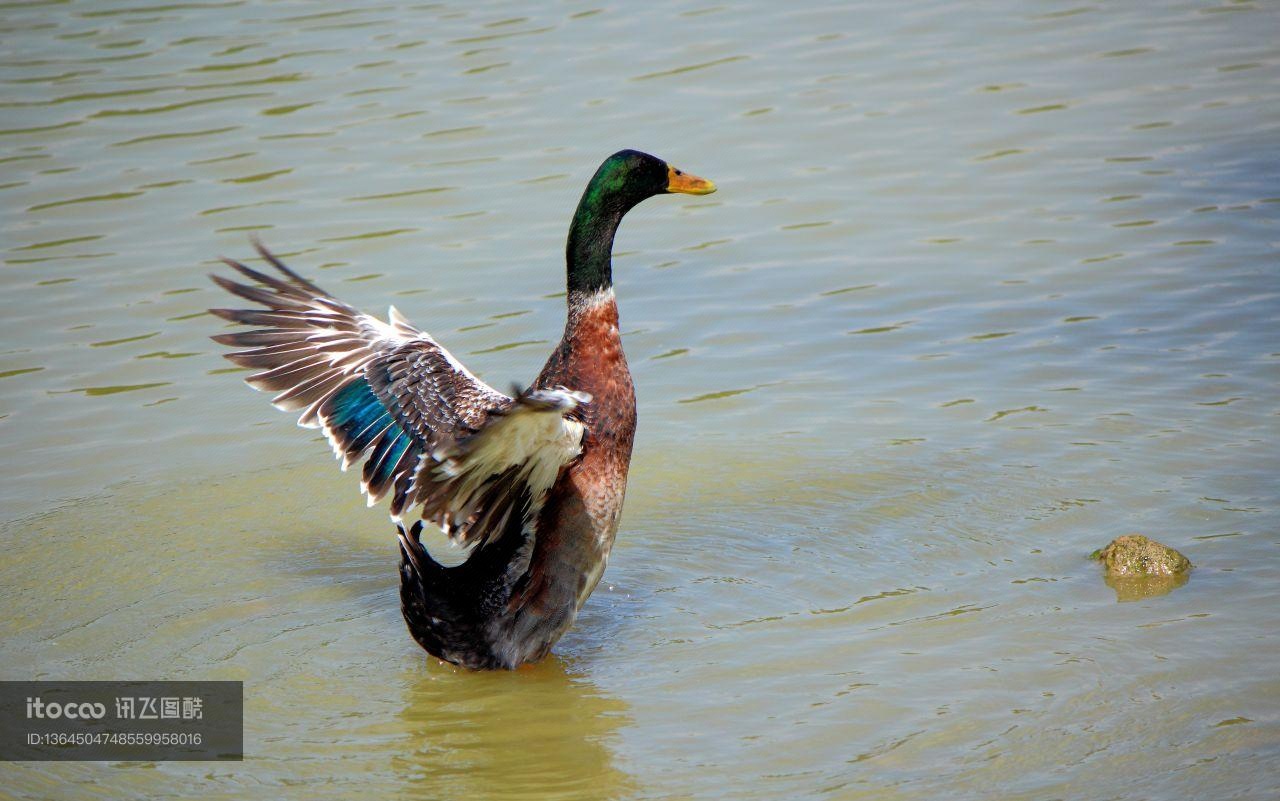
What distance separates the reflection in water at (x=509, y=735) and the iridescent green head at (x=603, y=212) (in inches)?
53.4

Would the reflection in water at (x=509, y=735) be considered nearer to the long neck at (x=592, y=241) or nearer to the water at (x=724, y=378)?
the water at (x=724, y=378)

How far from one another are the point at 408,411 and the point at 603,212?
107 cm

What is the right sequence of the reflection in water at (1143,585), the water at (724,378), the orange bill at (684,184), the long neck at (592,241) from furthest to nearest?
the orange bill at (684,184), the long neck at (592,241), the reflection in water at (1143,585), the water at (724,378)

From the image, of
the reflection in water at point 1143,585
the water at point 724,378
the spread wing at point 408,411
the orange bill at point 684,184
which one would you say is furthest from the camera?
the orange bill at point 684,184

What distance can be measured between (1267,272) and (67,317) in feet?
21.4

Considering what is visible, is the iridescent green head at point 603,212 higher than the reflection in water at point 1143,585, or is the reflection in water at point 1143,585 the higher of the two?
the iridescent green head at point 603,212

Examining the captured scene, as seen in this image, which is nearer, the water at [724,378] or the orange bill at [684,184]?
the water at [724,378]

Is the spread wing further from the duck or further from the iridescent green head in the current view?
the iridescent green head

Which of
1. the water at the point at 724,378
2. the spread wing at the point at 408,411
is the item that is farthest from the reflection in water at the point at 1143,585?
the spread wing at the point at 408,411

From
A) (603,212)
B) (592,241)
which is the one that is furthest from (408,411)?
(603,212)

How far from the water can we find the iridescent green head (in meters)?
1.17

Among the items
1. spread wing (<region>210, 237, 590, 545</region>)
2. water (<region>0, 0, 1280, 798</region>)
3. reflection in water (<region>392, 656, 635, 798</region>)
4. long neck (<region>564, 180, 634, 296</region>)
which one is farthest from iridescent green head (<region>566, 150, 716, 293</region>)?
reflection in water (<region>392, 656, 635, 798</region>)

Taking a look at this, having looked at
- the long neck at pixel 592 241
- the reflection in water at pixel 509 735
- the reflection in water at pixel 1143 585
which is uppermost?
the long neck at pixel 592 241

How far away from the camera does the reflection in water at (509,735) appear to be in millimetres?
4441
